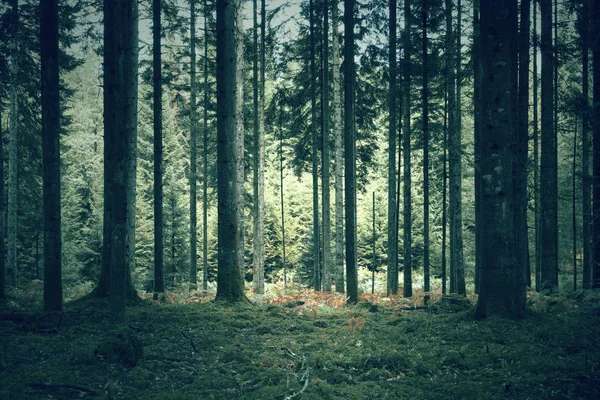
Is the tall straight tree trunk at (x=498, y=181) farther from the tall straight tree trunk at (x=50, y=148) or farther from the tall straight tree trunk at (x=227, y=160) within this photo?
the tall straight tree trunk at (x=50, y=148)

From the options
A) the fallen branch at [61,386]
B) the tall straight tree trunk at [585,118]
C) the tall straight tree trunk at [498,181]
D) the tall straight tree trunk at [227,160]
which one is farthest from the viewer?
the tall straight tree trunk at [585,118]

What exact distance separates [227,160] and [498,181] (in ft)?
21.4

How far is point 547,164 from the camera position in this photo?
12.7 meters

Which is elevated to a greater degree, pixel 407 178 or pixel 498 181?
pixel 407 178

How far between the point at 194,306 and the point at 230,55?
269 inches

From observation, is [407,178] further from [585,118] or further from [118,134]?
[118,134]

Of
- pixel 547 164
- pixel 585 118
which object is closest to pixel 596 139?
pixel 585 118

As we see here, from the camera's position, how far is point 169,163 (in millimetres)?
26547

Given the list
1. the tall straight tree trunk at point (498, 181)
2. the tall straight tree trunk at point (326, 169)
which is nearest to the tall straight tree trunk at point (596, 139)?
the tall straight tree trunk at point (498, 181)

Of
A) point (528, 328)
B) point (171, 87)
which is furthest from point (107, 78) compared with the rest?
Answer: point (171, 87)

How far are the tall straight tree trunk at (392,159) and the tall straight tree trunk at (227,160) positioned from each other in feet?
22.9

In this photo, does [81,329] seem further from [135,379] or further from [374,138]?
[374,138]

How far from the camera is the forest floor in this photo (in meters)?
4.59

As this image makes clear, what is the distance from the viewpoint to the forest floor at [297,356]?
15.1 feet
